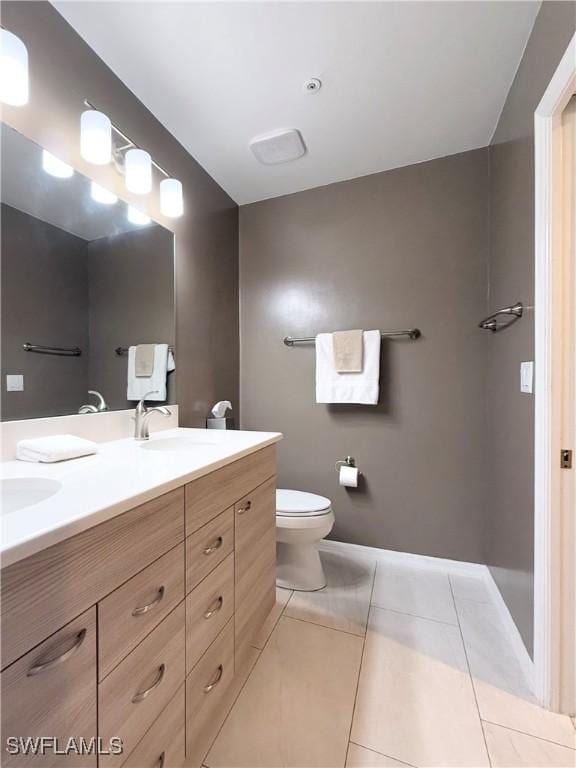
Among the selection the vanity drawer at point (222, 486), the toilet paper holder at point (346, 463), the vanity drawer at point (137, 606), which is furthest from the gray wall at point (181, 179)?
the vanity drawer at point (137, 606)

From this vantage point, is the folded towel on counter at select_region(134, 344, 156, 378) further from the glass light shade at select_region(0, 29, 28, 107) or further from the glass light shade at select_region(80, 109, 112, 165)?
the glass light shade at select_region(0, 29, 28, 107)

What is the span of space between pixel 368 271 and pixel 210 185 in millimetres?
1105

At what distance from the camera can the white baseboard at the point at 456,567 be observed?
1276 millimetres

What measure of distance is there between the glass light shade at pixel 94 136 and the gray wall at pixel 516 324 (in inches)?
57.9

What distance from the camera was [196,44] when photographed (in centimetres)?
122

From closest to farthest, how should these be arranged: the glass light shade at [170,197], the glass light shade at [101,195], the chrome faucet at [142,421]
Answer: the glass light shade at [101,195] → the chrome faucet at [142,421] → the glass light shade at [170,197]

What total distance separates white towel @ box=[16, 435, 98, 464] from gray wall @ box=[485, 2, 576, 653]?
1.53m

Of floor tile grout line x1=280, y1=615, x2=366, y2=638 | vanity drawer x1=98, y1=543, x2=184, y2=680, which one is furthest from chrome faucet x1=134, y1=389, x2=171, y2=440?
floor tile grout line x1=280, y1=615, x2=366, y2=638

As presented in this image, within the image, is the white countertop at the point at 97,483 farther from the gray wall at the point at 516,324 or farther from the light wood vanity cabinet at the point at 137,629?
the gray wall at the point at 516,324

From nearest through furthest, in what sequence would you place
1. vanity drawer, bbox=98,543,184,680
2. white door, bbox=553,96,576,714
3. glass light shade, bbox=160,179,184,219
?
1. vanity drawer, bbox=98,543,184,680
2. white door, bbox=553,96,576,714
3. glass light shade, bbox=160,179,184,219

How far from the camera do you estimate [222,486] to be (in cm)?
99

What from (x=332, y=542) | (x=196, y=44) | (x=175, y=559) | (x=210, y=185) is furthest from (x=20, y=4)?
(x=332, y=542)

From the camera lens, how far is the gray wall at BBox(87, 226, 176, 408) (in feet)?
4.07

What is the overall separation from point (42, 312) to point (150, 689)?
1099mm
